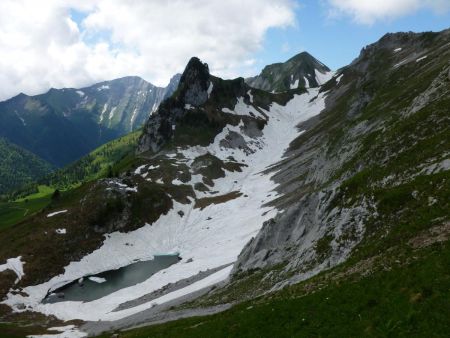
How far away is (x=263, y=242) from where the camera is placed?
59.3 m

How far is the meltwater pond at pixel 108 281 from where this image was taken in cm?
8638

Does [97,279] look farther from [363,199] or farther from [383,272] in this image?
[383,272]

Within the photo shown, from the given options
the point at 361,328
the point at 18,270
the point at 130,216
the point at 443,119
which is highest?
the point at 130,216

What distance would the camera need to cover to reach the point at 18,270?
92500mm

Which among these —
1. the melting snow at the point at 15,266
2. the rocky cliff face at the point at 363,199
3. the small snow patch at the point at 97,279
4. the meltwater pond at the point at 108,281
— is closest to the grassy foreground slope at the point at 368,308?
the rocky cliff face at the point at 363,199

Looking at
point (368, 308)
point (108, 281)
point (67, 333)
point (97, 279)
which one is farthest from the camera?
point (97, 279)

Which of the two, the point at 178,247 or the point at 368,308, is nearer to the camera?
the point at 368,308

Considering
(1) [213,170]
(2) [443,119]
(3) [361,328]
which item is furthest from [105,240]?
(3) [361,328]

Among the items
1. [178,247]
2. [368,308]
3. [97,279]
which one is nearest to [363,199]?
[368,308]

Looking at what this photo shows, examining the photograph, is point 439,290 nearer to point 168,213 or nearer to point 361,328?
point 361,328

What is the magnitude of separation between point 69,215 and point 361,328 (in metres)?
113

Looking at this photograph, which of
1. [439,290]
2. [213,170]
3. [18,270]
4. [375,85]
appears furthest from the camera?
[213,170]

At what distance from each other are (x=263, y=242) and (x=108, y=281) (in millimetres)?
51821

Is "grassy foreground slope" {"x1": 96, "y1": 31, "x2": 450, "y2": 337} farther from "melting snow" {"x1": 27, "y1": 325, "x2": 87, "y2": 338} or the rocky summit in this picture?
"melting snow" {"x1": 27, "y1": 325, "x2": 87, "y2": 338}
